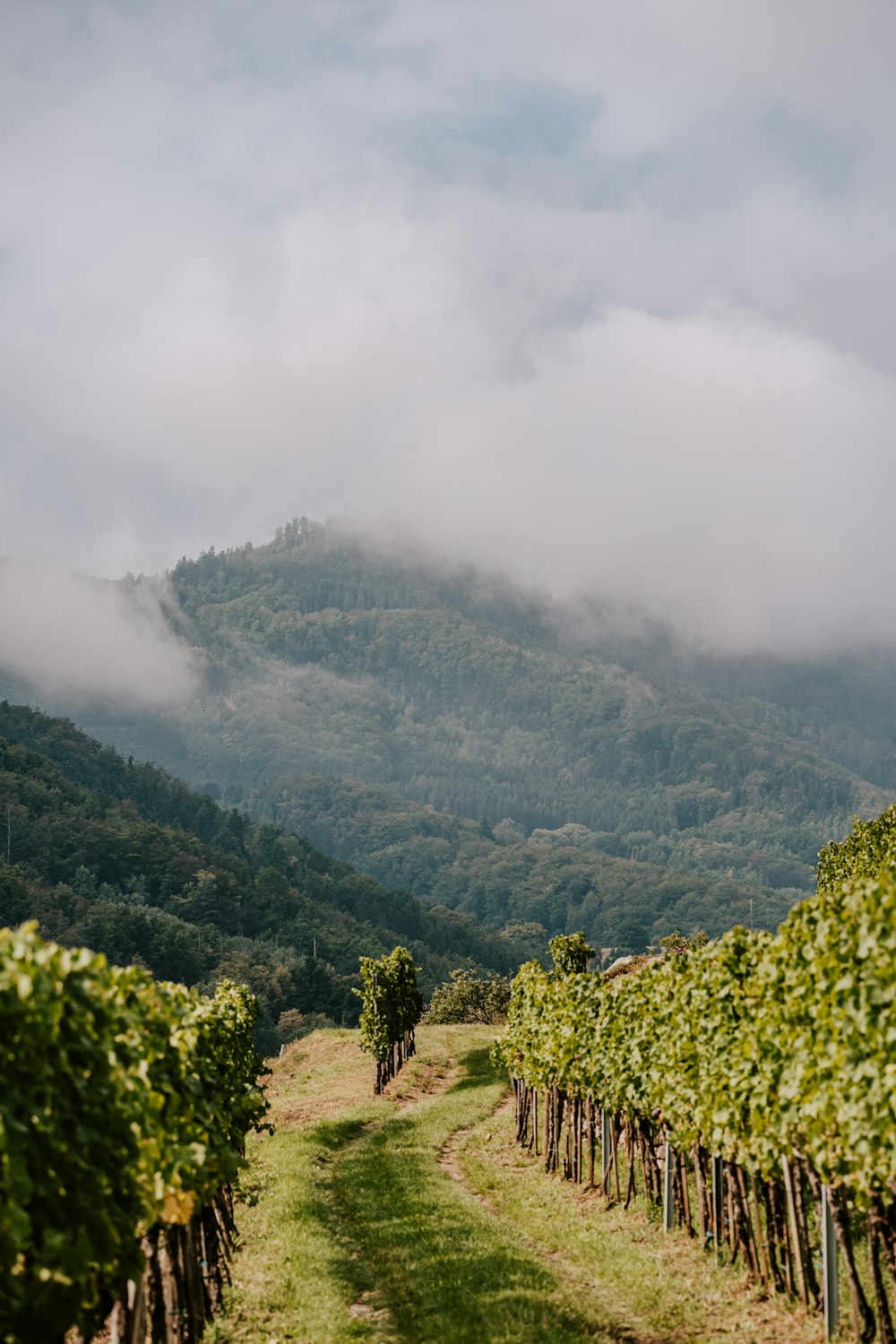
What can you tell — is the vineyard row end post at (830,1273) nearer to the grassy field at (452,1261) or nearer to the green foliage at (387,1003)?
the grassy field at (452,1261)

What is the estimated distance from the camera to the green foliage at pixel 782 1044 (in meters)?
12.6

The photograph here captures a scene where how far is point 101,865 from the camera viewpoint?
562 ft

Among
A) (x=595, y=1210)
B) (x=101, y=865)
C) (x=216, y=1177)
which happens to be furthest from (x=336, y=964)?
(x=216, y=1177)

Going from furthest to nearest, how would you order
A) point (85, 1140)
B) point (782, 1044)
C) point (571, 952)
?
point (571, 952)
point (782, 1044)
point (85, 1140)

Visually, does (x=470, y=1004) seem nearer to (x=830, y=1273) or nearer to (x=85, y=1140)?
(x=830, y=1273)

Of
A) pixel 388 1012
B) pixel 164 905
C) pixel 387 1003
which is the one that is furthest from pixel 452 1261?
pixel 164 905

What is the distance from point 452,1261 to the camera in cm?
1988

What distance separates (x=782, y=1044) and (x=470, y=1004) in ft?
302

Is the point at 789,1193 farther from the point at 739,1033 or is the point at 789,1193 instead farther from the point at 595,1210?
the point at 595,1210

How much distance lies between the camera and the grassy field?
52.7 feet

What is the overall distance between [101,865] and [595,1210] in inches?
6178

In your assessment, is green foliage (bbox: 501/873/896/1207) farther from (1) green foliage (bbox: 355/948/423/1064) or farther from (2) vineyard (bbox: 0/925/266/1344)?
(1) green foliage (bbox: 355/948/423/1064)

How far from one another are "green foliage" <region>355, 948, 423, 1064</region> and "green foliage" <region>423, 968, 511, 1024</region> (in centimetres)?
4177

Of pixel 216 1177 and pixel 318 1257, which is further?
pixel 318 1257
